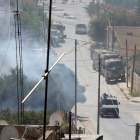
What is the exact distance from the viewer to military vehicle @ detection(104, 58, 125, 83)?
108 feet

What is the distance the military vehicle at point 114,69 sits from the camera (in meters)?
33.0

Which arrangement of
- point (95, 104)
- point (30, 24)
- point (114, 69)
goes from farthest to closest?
1. point (30, 24)
2. point (114, 69)
3. point (95, 104)

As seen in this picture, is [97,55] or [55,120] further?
[97,55]

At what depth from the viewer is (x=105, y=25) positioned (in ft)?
163

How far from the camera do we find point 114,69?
109 feet

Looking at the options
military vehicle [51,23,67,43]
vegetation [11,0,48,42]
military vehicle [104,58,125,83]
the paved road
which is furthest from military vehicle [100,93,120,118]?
military vehicle [51,23,67,43]

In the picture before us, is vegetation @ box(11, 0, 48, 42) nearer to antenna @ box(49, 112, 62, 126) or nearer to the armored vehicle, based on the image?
the armored vehicle

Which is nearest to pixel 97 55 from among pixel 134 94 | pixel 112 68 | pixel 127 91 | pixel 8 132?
pixel 112 68

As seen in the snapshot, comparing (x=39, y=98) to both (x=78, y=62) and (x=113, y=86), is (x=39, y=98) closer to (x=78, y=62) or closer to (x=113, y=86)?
(x=113, y=86)

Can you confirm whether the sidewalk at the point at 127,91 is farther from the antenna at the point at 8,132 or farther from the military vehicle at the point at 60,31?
the antenna at the point at 8,132

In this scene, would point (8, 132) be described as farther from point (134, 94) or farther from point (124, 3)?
point (124, 3)

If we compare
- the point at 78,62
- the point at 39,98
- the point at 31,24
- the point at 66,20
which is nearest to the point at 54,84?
the point at 39,98

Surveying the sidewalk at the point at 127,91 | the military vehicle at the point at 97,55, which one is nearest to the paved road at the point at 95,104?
the sidewalk at the point at 127,91

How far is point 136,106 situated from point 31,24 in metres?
19.9
